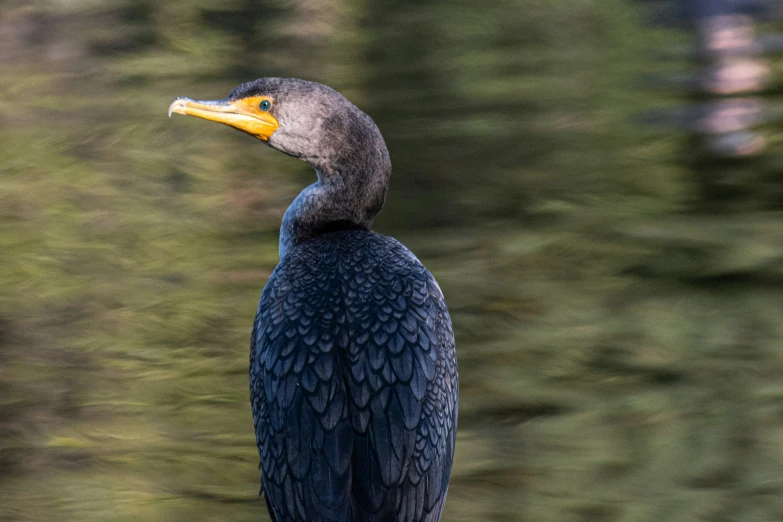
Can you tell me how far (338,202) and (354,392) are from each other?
94 centimetres

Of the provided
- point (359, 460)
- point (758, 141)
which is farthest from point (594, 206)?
point (359, 460)

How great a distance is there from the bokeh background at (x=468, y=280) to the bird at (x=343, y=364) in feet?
2.75

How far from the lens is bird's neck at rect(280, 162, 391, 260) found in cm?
351

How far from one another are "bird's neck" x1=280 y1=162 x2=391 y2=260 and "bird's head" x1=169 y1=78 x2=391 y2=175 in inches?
1.4

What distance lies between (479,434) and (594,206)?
253cm

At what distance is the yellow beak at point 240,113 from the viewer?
136 inches

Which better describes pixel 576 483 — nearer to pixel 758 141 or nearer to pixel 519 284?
pixel 519 284

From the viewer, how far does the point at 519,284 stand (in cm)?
519

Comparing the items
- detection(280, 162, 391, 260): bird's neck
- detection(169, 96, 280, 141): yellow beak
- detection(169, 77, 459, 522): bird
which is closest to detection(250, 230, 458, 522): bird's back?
detection(169, 77, 459, 522): bird

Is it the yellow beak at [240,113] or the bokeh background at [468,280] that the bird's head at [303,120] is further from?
the bokeh background at [468,280]

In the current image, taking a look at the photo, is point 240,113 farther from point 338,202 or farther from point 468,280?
point 468,280

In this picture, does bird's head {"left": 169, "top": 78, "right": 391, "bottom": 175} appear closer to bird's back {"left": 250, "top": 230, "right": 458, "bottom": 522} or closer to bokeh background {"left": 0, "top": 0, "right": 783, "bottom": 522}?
bird's back {"left": 250, "top": 230, "right": 458, "bottom": 522}

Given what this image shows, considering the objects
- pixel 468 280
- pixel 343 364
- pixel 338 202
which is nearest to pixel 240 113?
pixel 338 202

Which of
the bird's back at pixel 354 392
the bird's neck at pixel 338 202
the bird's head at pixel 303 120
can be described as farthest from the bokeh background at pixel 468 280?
the bird's head at pixel 303 120
